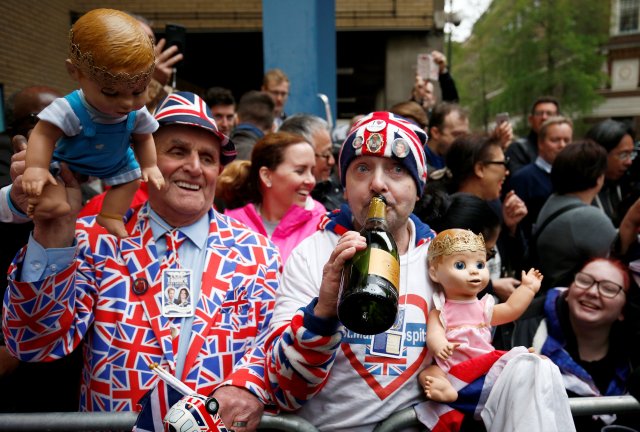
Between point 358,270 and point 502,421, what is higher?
point 358,270

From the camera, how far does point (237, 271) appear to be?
7.46 ft

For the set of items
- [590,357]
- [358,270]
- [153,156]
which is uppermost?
[153,156]

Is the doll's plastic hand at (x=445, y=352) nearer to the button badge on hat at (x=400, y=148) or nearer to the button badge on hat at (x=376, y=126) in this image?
the button badge on hat at (x=400, y=148)

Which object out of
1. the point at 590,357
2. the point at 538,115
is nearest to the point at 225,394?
the point at 590,357

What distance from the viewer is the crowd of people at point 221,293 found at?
1715 mm

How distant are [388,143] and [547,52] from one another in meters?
30.2

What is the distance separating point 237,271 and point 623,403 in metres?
1.54

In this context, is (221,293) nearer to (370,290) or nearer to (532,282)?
(370,290)

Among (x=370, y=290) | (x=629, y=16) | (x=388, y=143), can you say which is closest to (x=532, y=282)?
(x=388, y=143)

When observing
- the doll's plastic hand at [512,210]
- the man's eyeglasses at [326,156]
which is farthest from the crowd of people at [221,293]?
the man's eyeglasses at [326,156]

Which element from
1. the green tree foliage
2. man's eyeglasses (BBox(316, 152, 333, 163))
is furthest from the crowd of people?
the green tree foliage

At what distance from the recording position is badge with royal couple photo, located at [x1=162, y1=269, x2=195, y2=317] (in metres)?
2.14

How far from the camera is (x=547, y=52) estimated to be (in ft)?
94.5

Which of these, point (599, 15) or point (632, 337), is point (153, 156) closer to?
point (632, 337)
